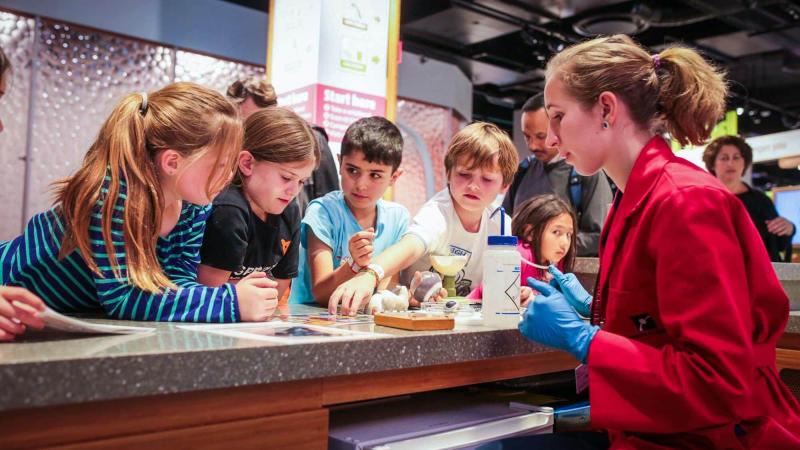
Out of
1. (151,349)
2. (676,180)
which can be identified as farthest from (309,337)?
(676,180)

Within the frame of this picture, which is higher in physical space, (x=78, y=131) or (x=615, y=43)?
(x=78, y=131)

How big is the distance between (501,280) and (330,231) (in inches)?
39.7

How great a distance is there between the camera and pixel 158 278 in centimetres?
142

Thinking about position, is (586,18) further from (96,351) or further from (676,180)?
(96,351)

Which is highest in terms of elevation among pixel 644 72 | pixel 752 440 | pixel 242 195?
pixel 644 72

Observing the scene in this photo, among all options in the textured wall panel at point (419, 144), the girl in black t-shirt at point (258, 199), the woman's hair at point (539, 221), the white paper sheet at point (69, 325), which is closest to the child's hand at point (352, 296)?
the girl in black t-shirt at point (258, 199)

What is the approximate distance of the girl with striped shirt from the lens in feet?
4.49

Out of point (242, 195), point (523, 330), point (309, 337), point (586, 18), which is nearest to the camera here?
point (309, 337)

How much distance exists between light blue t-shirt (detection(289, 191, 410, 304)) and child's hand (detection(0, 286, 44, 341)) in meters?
1.35

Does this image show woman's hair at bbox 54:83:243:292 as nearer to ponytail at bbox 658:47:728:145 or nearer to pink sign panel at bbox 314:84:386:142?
ponytail at bbox 658:47:728:145

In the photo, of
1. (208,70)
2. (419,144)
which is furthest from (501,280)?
(419,144)

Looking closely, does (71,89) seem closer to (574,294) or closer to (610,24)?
(574,294)

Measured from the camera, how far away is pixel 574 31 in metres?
8.70

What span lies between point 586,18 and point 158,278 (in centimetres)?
776
